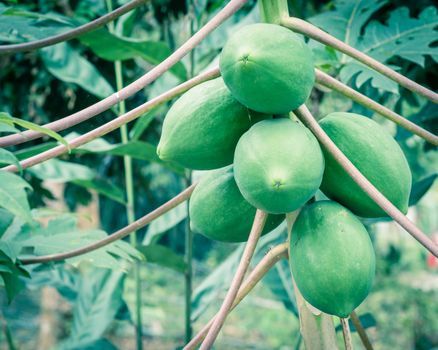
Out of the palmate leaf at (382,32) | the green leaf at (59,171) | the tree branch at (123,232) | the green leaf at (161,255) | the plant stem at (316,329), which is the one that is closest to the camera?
the plant stem at (316,329)

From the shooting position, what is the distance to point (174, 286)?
6.43 m

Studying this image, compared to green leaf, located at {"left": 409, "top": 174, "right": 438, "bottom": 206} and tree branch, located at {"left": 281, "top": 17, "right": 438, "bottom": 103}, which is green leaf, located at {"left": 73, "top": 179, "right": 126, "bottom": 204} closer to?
green leaf, located at {"left": 409, "top": 174, "right": 438, "bottom": 206}

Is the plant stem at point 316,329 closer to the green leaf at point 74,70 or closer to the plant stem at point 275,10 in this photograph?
A: the plant stem at point 275,10

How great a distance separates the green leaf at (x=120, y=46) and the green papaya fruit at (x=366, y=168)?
2.34 ft

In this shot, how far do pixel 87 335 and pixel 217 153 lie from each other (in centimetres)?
100

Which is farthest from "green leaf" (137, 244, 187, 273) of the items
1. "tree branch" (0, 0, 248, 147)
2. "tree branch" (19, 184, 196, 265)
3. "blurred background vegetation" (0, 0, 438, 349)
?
"tree branch" (0, 0, 248, 147)

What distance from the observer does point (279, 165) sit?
1.87 ft

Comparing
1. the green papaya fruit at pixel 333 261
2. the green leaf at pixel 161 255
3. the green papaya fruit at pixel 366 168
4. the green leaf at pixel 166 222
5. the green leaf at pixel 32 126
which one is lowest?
the green leaf at pixel 166 222

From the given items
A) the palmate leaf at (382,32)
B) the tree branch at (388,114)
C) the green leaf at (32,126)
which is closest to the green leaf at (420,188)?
the palmate leaf at (382,32)

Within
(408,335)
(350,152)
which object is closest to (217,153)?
(350,152)

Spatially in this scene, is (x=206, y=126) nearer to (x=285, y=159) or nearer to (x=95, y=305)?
(x=285, y=159)

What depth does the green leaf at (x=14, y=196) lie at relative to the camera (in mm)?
594

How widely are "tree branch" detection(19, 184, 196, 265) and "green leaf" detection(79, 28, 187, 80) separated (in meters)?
0.57

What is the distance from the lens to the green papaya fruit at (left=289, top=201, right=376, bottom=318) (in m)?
0.59
